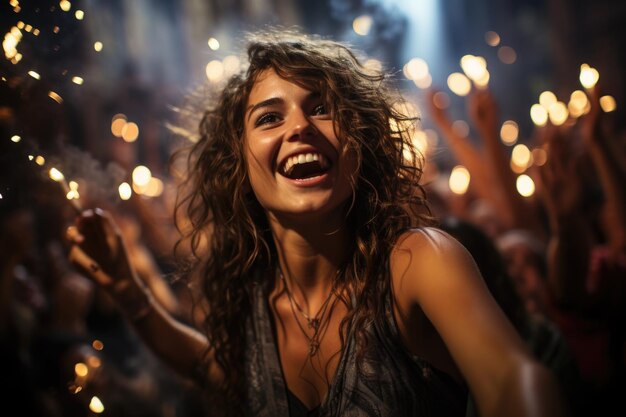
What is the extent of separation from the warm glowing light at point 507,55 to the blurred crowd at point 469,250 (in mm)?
10244

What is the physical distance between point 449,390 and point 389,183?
0.69 metres

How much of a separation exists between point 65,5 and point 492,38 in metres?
12.7

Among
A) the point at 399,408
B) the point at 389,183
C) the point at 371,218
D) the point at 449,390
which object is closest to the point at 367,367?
the point at 399,408

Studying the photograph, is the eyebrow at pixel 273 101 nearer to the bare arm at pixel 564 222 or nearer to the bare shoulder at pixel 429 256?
the bare shoulder at pixel 429 256

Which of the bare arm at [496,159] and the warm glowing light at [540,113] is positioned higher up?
the warm glowing light at [540,113]

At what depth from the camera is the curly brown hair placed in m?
1.71

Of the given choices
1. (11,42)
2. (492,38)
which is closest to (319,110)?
(11,42)

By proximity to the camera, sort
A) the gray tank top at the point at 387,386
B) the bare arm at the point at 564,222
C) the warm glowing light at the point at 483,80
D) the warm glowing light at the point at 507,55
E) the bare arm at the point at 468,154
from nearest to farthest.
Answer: the gray tank top at the point at 387,386 → the bare arm at the point at 564,222 → the warm glowing light at the point at 483,80 → the bare arm at the point at 468,154 → the warm glowing light at the point at 507,55

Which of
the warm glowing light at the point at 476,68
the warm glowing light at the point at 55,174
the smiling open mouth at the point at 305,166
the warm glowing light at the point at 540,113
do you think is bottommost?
the warm glowing light at the point at 55,174

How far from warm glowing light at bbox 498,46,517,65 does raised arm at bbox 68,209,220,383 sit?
1353 cm

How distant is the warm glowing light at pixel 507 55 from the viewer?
13.6 m

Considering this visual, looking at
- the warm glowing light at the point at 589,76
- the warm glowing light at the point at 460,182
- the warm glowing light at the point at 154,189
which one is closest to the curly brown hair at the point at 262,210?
the warm glowing light at the point at 589,76

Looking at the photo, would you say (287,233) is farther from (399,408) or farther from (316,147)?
(399,408)

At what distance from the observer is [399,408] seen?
1503mm
